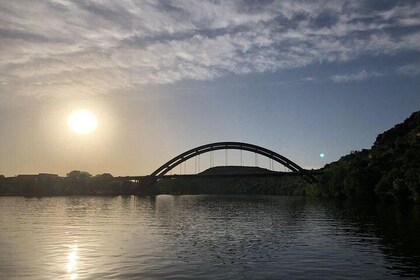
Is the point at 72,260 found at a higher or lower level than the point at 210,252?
lower

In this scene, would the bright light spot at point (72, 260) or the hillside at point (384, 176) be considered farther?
the hillside at point (384, 176)

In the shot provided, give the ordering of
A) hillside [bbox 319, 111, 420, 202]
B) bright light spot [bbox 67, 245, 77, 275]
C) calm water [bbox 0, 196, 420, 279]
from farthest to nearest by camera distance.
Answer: hillside [bbox 319, 111, 420, 202] < bright light spot [bbox 67, 245, 77, 275] < calm water [bbox 0, 196, 420, 279]

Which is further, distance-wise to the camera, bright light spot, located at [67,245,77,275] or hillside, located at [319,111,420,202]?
hillside, located at [319,111,420,202]

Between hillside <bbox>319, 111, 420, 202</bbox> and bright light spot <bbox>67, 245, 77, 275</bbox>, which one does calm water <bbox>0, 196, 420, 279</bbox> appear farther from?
hillside <bbox>319, 111, 420, 202</bbox>

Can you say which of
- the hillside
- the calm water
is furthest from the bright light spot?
the hillside

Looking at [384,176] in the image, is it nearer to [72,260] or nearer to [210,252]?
[210,252]

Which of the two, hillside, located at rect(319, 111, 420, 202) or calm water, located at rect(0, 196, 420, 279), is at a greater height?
hillside, located at rect(319, 111, 420, 202)

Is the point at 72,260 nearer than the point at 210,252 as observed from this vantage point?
Yes

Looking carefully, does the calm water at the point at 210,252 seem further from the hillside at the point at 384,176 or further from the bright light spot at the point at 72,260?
the hillside at the point at 384,176

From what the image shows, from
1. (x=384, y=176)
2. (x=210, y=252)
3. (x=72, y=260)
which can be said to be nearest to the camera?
(x=72, y=260)

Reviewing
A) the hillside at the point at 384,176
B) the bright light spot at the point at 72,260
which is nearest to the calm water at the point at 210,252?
the bright light spot at the point at 72,260

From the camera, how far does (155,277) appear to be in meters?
21.0

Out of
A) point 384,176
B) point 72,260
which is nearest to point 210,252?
point 72,260

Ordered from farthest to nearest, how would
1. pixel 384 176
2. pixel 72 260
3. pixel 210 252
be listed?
pixel 384 176
pixel 210 252
pixel 72 260
